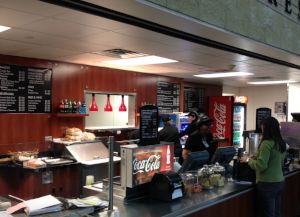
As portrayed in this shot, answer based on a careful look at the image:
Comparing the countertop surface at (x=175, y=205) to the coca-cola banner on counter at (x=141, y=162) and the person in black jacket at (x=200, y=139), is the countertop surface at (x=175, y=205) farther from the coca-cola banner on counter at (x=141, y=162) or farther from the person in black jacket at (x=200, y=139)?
the person in black jacket at (x=200, y=139)

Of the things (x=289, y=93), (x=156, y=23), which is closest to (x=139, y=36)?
(x=156, y=23)

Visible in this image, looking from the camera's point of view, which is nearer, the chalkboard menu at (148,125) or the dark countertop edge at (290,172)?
the chalkboard menu at (148,125)

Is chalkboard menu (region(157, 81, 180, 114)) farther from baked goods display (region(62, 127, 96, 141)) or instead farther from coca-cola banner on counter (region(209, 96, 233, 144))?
baked goods display (region(62, 127, 96, 141))

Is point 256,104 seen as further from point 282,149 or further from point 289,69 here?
point 282,149

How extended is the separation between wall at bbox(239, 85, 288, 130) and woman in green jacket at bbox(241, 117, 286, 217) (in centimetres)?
799

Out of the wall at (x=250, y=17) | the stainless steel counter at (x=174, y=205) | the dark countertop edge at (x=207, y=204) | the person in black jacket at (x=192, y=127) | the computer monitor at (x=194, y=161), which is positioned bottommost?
the dark countertop edge at (x=207, y=204)

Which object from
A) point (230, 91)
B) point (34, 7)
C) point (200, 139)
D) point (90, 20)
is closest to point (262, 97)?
point (230, 91)

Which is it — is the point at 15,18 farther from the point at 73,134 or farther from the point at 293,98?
the point at 293,98

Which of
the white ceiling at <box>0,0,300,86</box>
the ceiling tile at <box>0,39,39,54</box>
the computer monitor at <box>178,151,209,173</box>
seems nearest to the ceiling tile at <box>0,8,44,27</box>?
the white ceiling at <box>0,0,300,86</box>

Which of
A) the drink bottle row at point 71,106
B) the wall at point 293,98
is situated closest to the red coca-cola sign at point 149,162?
the drink bottle row at point 71,106

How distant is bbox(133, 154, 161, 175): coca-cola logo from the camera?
9.45ft

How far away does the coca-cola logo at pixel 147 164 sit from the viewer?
2.88 meters

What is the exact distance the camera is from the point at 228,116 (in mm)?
9539

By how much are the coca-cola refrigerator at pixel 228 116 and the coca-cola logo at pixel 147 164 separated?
22.0ft
